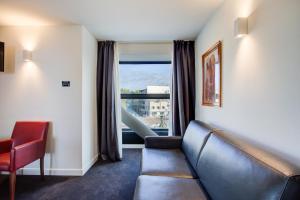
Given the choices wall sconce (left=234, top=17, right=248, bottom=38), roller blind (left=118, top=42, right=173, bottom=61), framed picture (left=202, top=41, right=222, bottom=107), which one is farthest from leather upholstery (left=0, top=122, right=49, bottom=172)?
wall sconce (left=234, top=17, right=248, bottom=38)

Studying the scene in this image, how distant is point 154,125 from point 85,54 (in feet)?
7.88

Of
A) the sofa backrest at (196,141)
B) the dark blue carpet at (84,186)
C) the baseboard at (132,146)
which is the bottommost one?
the dark blue carpet at (84,186)

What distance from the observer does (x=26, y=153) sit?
2686 mm

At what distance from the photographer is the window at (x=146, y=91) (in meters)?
4.93

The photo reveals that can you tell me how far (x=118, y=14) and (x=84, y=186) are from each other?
2365 millimetres

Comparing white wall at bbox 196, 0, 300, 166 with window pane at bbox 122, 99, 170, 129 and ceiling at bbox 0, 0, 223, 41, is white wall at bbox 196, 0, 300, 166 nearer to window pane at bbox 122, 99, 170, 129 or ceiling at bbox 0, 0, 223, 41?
ceiling at bbox 0, 0, 223, 41

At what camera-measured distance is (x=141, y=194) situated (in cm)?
172

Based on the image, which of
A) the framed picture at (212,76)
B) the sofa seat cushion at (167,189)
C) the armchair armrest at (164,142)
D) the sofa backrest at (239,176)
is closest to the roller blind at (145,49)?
the framed picture at (212,76)

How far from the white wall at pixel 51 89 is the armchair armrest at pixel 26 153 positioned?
1.07 feet

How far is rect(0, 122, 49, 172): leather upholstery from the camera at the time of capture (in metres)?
2.50

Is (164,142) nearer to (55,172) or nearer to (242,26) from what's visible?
(55,172)

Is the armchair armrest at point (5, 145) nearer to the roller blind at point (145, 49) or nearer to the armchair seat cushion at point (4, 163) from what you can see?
the armchair seat cushion at point (4, 163)

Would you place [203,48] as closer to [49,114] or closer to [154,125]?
[154,125]

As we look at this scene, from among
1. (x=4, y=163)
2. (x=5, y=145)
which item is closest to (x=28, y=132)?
(x=5, y=145)
